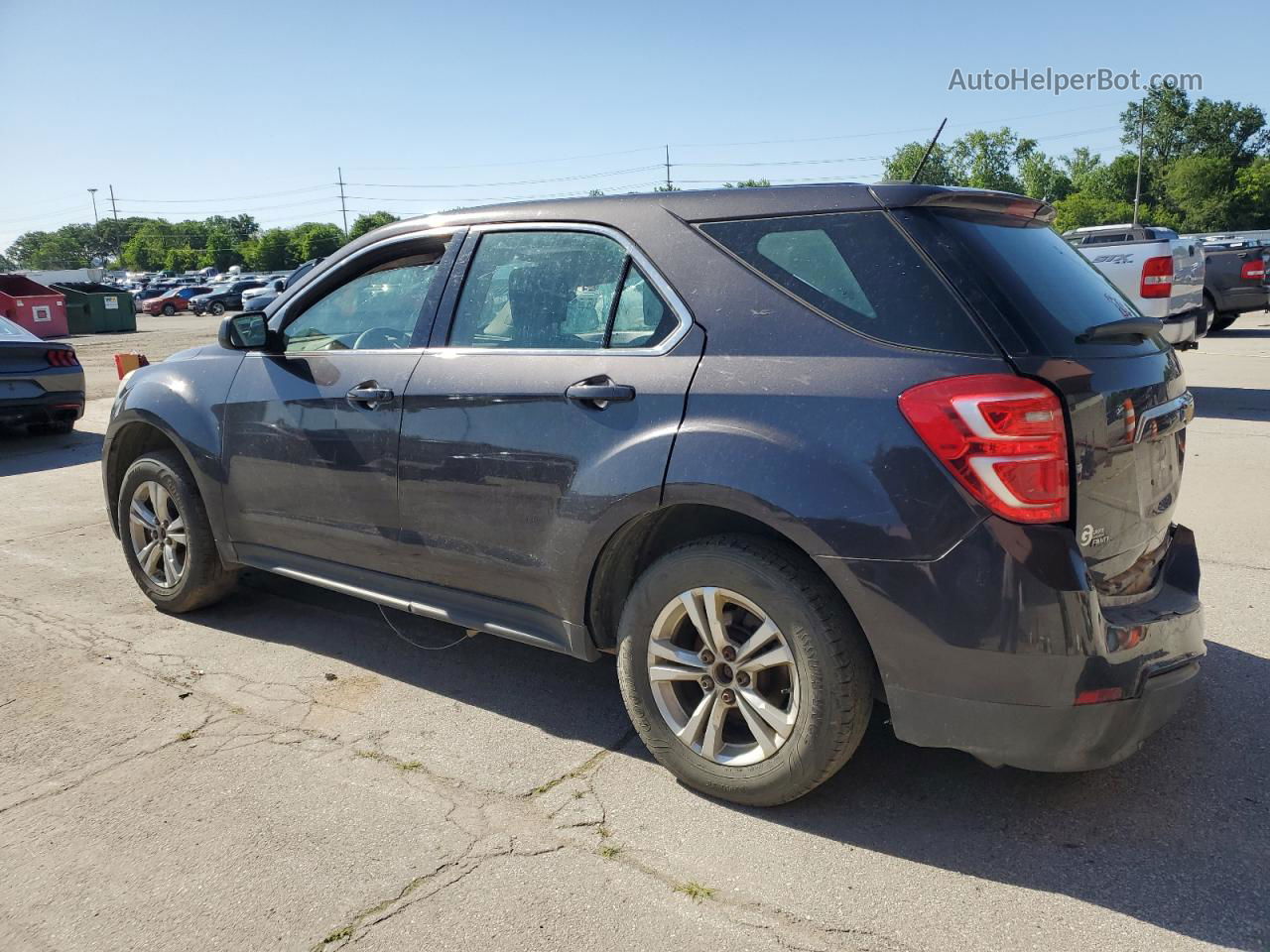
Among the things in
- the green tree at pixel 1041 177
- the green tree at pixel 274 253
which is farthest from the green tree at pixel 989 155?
the green tree at pixel 274 253

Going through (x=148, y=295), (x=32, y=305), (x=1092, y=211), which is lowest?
(x=32, y=305)

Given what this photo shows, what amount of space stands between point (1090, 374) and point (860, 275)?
0.67 meters

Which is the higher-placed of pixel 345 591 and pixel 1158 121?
pixel 1158 121

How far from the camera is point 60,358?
10594mm

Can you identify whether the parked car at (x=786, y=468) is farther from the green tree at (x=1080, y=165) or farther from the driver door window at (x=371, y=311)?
the green tree at (x=1080, y=165)

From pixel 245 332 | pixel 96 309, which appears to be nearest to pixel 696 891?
pixel 245 332

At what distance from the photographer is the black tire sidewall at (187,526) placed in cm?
470

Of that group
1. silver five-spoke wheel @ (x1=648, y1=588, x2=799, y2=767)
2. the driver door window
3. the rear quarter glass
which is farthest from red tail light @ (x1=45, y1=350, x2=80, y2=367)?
the rear quarter glass

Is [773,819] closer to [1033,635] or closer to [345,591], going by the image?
[1033,635]

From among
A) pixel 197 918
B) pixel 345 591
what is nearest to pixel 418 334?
pixel 345 591

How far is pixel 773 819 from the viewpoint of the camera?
3000 millimetres

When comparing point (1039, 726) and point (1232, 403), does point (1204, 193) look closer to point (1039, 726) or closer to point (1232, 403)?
point (1232, 403)

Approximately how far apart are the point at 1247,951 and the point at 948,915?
0.65m

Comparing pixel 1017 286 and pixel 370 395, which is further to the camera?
pixel 370 395
